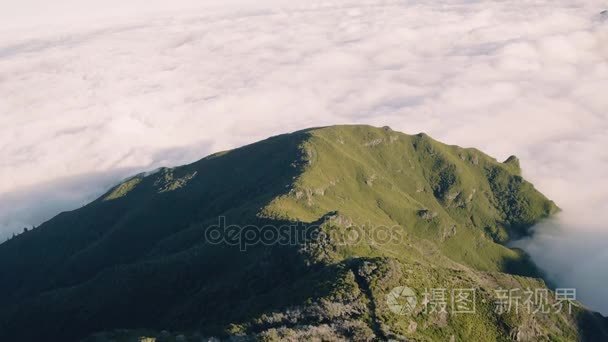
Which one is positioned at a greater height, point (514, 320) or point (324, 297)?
point (324, 297)

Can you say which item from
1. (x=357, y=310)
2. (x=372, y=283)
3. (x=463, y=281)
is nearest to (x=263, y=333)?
(x=357, y=310)

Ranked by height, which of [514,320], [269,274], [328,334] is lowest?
[514,320]

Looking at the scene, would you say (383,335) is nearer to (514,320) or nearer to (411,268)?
(411,268)

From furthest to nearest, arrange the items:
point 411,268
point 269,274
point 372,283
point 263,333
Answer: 1. point 269,274
2. point 411,268
3. point 372,283
4. point 263,333

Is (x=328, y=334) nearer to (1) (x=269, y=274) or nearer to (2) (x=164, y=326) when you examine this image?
(1) (x=269, y=274)

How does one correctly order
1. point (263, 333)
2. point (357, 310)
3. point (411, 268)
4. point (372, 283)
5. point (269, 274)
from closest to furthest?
point (263, 333) → point (357, 310) → point (372, 283) → point (411, 268) → point (269, 274)

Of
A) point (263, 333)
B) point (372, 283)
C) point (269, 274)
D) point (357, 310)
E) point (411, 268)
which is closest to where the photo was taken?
point (263, 333)

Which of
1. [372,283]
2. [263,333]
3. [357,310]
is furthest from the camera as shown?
[372,283]

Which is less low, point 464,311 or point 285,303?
point 285,303

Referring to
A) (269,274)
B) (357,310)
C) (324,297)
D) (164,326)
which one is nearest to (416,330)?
(357,310)

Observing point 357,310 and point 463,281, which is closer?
point 357,310
